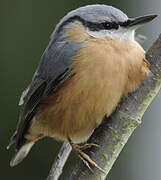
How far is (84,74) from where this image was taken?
8.93 feet

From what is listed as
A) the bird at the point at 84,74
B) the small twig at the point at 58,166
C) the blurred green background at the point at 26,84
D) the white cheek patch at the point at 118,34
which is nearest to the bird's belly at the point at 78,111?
the bird at the point at 84,74

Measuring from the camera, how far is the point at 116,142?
2.50 m

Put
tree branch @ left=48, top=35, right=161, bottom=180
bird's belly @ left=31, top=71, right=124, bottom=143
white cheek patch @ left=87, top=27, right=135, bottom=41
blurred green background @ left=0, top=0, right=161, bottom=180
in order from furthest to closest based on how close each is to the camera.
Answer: blurred green background @ left=0, top=0, right=161, bottom=180, white cheek patch @ left=87, top=27, right=135, bottom=41, bird's belly @ left=31, top=71, right=124, bottom=143, tree branch @ left=48, top=35, right=161, bottom=180

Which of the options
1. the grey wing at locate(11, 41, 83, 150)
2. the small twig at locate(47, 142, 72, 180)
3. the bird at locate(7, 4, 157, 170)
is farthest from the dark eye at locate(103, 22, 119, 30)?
the small twig at locate(47, 142, 72, 180)

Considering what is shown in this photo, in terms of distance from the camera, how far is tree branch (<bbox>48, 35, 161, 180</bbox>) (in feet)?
8.17

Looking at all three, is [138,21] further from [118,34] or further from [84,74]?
[84,74]

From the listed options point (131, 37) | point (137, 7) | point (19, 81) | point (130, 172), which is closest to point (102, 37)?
point (131, 37)


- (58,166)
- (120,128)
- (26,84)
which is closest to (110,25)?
(120,128)

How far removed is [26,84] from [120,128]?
95.2 inches

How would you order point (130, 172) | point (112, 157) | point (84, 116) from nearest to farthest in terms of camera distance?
point (112, 157)
point (84, 116)
point (130, 172)

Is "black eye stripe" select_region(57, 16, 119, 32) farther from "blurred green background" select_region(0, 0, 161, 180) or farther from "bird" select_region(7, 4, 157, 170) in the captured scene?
"blurred green background" select_region(0, 0, 161, 180)

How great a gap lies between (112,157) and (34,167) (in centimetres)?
245

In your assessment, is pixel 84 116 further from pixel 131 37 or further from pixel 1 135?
pixel 1 135

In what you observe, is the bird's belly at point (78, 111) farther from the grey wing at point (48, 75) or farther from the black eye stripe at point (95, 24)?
the black eye stripe at point (95, 24)
